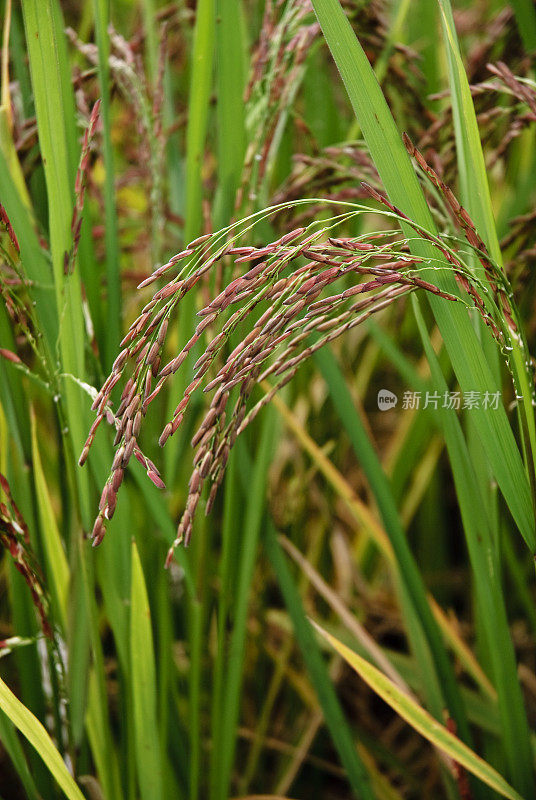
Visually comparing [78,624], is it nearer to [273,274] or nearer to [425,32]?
[273,274]

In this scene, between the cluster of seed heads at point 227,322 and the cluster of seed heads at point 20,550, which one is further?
the cluster of seed heads at point 20,550

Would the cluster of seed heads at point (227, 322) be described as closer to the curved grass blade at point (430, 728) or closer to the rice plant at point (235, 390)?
the rice plant at point (235, 390)

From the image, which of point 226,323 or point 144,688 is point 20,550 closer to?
point 144,688

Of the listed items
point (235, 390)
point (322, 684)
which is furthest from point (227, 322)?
point (322, 684)

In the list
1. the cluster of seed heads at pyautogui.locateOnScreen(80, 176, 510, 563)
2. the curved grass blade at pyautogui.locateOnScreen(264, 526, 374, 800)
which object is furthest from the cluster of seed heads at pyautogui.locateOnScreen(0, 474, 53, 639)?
the curved grass blade at pyautogui.locateOnScreen(264, 526, 374, 800)

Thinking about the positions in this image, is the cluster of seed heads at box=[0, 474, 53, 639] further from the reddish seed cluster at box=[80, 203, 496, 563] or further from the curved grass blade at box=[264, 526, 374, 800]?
the curved grass blade at box=[264, 526, 374, 800]

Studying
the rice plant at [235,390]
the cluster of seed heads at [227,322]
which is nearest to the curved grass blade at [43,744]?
the rice plant at [235,390]

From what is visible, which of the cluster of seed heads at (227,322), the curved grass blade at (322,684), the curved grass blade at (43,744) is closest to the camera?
the cluster of seed heads at (227,322)

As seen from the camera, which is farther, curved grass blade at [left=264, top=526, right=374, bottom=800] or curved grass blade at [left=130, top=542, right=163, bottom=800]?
curved grass blade at [left=264, top=526, right=374, bottom=800]

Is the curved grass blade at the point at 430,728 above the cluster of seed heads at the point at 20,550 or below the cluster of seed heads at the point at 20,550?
below
